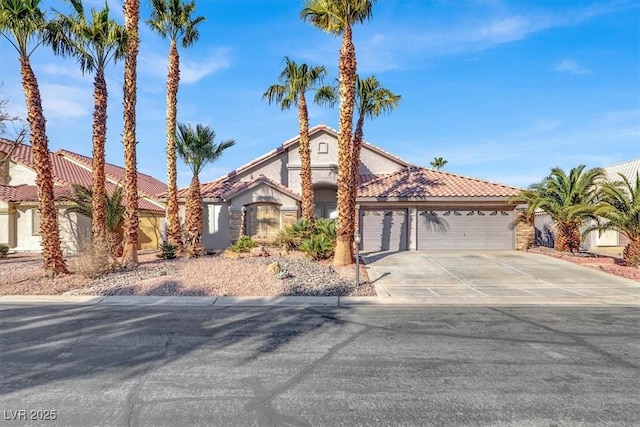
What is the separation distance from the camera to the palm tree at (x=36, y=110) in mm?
10547

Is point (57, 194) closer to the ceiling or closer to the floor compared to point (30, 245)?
closer to the ceiling

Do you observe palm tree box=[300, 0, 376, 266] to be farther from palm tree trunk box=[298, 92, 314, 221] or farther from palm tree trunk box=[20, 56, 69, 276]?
palm tree trunk box=[20, 56, 69, 276]

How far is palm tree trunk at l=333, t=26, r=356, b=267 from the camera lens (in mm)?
13320

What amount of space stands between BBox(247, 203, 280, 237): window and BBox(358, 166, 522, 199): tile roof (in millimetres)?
5112

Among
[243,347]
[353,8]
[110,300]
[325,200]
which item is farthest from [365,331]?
[325,200]

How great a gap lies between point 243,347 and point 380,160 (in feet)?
62.1

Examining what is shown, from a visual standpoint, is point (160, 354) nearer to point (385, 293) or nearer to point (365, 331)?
point (365, 331)

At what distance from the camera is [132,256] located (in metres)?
13.7

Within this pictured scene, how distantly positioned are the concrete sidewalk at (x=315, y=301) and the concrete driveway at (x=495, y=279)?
3.6 inches

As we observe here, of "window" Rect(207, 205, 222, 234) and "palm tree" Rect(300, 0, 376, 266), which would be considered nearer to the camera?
"palm tree" Rect(300, 0, 376, 266)

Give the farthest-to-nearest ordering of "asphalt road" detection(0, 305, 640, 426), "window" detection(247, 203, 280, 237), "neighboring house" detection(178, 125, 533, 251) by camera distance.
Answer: "window" detection(247, 203, 280, 237), "neighboring house" detection(178, 125, 533, 251), "asphalt road" detection(0, 305, 640, 426)

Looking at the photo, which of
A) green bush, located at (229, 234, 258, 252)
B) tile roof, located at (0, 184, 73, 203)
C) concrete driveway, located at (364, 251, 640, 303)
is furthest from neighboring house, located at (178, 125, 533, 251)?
tile roof, located at (0, 184, 73, 203)

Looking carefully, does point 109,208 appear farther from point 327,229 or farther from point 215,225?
point 327,229

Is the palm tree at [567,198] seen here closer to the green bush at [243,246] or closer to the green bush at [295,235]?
the green bush at [295,235]
